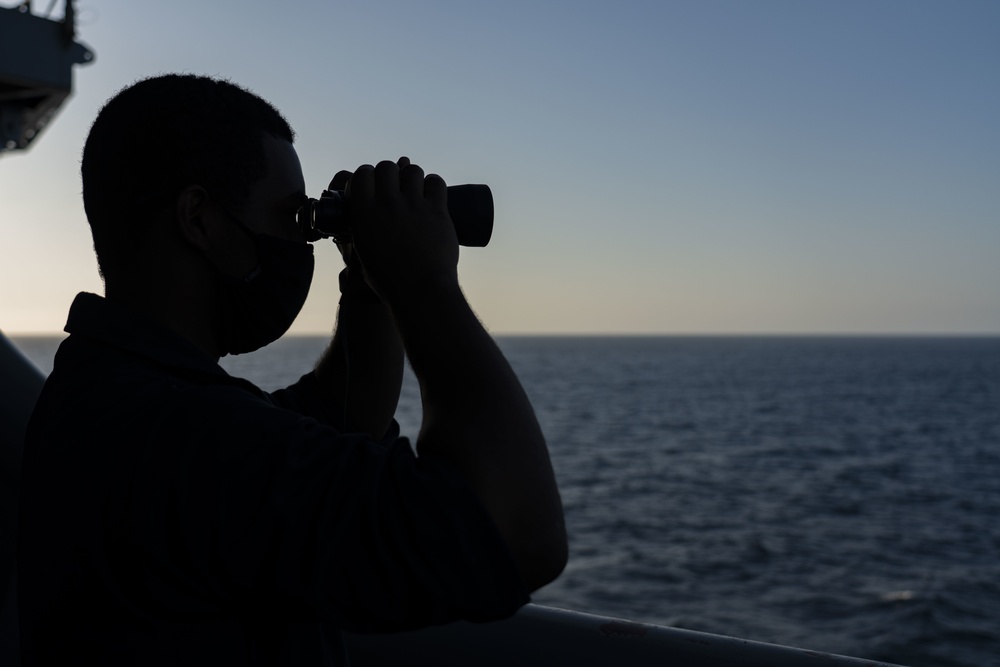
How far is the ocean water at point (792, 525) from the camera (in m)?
13.7

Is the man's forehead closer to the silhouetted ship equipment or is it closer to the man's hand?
the man's hand

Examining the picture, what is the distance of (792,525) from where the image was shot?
2036cm

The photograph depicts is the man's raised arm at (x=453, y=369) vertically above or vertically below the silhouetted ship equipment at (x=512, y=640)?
above

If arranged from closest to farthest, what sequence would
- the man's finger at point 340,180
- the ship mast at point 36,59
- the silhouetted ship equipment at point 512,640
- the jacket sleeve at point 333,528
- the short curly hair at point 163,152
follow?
the jacket sleeve at point 333,528 → the short curly hair at point 163,152 → the man's finger at point 340,180 → the silhouetted ship equipment at point 512,640 → the ship mast at point 36,59

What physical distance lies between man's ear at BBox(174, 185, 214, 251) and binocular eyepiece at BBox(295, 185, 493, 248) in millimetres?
139

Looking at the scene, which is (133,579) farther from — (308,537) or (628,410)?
(628,410)

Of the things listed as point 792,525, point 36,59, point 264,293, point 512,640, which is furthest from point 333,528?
point 792,525

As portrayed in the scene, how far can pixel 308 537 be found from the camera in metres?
0.95

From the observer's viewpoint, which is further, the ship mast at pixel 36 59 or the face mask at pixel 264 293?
the ship mast at pixel 36 59

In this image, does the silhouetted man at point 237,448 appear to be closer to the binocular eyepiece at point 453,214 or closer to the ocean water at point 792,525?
the binocular eyepiece at point 453,214

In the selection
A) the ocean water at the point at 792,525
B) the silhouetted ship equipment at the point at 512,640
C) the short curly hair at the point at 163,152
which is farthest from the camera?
the ocean water at the point at 792,525

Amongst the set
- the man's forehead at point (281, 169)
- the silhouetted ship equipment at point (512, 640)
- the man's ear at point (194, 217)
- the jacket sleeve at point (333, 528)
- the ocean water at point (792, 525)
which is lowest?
the ocean water at point (792, 525)

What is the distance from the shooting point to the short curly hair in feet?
4.03

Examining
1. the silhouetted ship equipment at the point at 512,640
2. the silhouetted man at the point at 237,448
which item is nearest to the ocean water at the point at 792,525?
the silhouetted ship equipment at the point at 512,640
